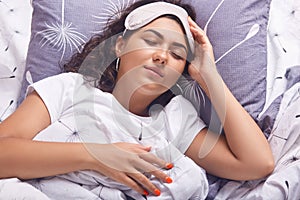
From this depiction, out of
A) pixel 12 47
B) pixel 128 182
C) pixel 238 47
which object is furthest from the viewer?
pixel 12 47

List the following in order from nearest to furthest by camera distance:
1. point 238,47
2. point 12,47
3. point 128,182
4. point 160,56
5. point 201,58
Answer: point 128,182 < point 160,56 < point 201,58 < point 238,47 < point 12,47

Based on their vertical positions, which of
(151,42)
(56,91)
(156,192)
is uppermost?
(151,42)

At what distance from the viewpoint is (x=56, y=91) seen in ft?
4.10

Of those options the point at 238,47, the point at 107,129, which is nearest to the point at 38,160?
the point at 107,129

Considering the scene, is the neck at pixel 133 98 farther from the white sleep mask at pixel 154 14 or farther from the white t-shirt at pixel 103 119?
the white sleep mask at pixel 154 14

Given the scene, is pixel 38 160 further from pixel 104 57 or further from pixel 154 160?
pixel 104 57

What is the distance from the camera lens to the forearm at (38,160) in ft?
3.57

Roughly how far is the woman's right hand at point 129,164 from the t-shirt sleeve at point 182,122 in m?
0.11

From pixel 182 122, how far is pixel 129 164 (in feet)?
0.67

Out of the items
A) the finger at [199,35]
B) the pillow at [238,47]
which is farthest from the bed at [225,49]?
the finger at [199,35]

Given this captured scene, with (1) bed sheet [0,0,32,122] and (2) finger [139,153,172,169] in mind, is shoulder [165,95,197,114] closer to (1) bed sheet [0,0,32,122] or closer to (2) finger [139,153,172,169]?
Answer: (2) finger [139,153,172,169]

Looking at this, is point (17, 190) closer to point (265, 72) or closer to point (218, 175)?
point (218, 175)

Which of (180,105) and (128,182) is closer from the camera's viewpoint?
(128,182)

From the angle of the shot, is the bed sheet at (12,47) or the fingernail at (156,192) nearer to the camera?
the fingernail at (156,192)
